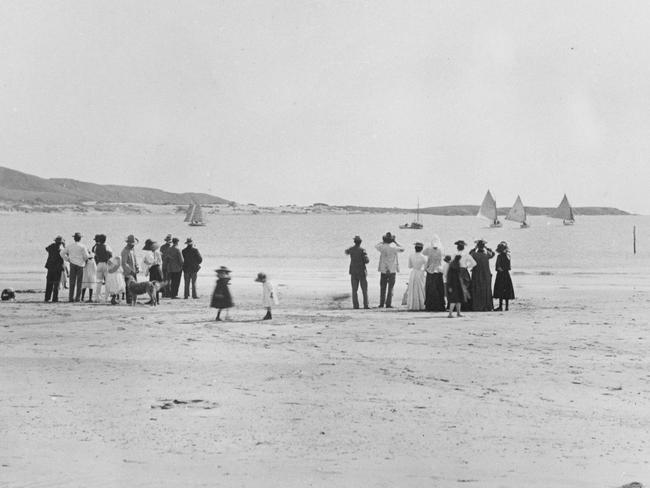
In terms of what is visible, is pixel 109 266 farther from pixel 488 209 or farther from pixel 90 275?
pixel 488 209

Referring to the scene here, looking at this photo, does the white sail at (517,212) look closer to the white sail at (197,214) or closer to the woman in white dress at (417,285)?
the white sail at (197,214)

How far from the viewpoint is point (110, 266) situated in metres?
17.8

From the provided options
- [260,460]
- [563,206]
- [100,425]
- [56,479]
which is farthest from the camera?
[563,206]

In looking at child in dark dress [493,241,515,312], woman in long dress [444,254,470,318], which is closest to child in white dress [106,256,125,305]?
woman in long dress [444,254,470,318]

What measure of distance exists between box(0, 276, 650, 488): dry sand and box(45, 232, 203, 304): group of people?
308 centimetres

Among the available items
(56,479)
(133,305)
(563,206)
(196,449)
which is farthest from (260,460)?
(563,206)

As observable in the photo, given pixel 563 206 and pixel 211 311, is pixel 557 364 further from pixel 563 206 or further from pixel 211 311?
pixel 563 206

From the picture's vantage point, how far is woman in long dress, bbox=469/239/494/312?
→ 16.9 m

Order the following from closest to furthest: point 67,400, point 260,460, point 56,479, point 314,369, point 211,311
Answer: point 56,479 → point 260,460 → point 67,400 → point 314,369 → point 211,311

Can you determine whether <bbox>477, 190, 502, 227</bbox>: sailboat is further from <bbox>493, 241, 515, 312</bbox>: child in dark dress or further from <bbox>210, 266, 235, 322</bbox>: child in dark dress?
<bbox>210, 266, 235, 322</bbox>: child in dark dress

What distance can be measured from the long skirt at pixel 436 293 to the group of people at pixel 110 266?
528cm

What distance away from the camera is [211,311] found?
16.9 m

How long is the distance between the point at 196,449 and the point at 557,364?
18.6ft

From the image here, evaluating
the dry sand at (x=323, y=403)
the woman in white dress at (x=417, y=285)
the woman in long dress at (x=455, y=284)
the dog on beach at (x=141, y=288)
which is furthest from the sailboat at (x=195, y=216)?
the dry sand at (x=323, y=403)
